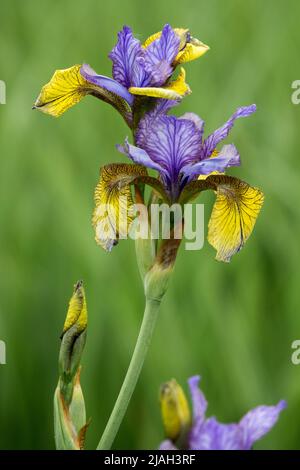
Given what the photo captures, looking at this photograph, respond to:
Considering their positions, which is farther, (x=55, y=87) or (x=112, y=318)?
(x=112, y=318)

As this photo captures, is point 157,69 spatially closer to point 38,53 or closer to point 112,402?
point 112,402

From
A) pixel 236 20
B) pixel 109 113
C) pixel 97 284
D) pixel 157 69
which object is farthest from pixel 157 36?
pixel 236 20

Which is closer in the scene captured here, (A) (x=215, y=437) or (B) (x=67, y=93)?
(A) (x=215, y=437)

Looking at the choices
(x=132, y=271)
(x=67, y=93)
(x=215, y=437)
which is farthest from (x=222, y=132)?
(x=132, y=271)

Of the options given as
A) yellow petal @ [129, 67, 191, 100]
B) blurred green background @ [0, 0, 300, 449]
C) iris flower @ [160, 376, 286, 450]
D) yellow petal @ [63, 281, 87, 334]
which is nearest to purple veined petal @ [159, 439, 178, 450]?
iris flower @ [160, 376, 286, 450]

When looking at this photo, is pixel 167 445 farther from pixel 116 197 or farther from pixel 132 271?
pixel 132 271

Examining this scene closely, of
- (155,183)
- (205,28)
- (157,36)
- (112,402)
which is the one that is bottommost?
(112,402)

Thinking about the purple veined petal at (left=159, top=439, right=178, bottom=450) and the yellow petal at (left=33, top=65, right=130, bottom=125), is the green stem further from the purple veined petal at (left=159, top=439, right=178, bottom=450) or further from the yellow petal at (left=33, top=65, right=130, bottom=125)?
the yellow petal at (left=33, top=65, right=130, bottom=125)
